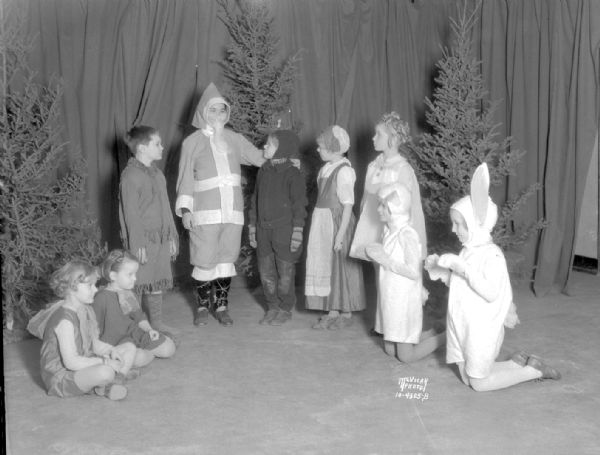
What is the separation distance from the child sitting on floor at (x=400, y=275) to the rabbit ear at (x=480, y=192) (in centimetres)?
50

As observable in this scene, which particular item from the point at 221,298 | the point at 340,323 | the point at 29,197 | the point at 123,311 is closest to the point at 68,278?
the point at 123,311

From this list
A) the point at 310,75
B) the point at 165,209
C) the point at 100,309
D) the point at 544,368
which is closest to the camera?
the point at 544,368

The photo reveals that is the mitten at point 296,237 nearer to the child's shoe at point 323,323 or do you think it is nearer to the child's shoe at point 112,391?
the child's shoe at point 323,323

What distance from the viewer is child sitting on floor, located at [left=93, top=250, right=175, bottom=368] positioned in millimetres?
4352

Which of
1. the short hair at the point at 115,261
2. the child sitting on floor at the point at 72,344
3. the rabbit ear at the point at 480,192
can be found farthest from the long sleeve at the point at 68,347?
the rabbit ear at the point at 480,192

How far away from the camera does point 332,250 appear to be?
16.9 ft

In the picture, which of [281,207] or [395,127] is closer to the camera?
[395,127]

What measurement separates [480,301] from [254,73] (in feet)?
9.50

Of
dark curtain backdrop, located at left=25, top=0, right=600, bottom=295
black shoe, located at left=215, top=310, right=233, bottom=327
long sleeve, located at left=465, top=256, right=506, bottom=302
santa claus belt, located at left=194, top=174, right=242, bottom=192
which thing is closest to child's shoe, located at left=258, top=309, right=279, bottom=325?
black shoe, located at left=215, top=310, right=233, bottom=327

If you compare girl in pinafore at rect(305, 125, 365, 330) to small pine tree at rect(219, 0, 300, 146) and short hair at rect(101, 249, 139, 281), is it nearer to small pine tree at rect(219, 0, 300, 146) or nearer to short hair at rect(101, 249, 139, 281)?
small pine tree at rect(219, 0, 300, 146)

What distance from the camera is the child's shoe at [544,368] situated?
4.10 metres

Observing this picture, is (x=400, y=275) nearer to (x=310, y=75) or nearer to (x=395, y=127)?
(x=395, y=127)

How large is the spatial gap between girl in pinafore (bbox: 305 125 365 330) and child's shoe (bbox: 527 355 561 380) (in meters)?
1.36

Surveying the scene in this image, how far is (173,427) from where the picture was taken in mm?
3623
